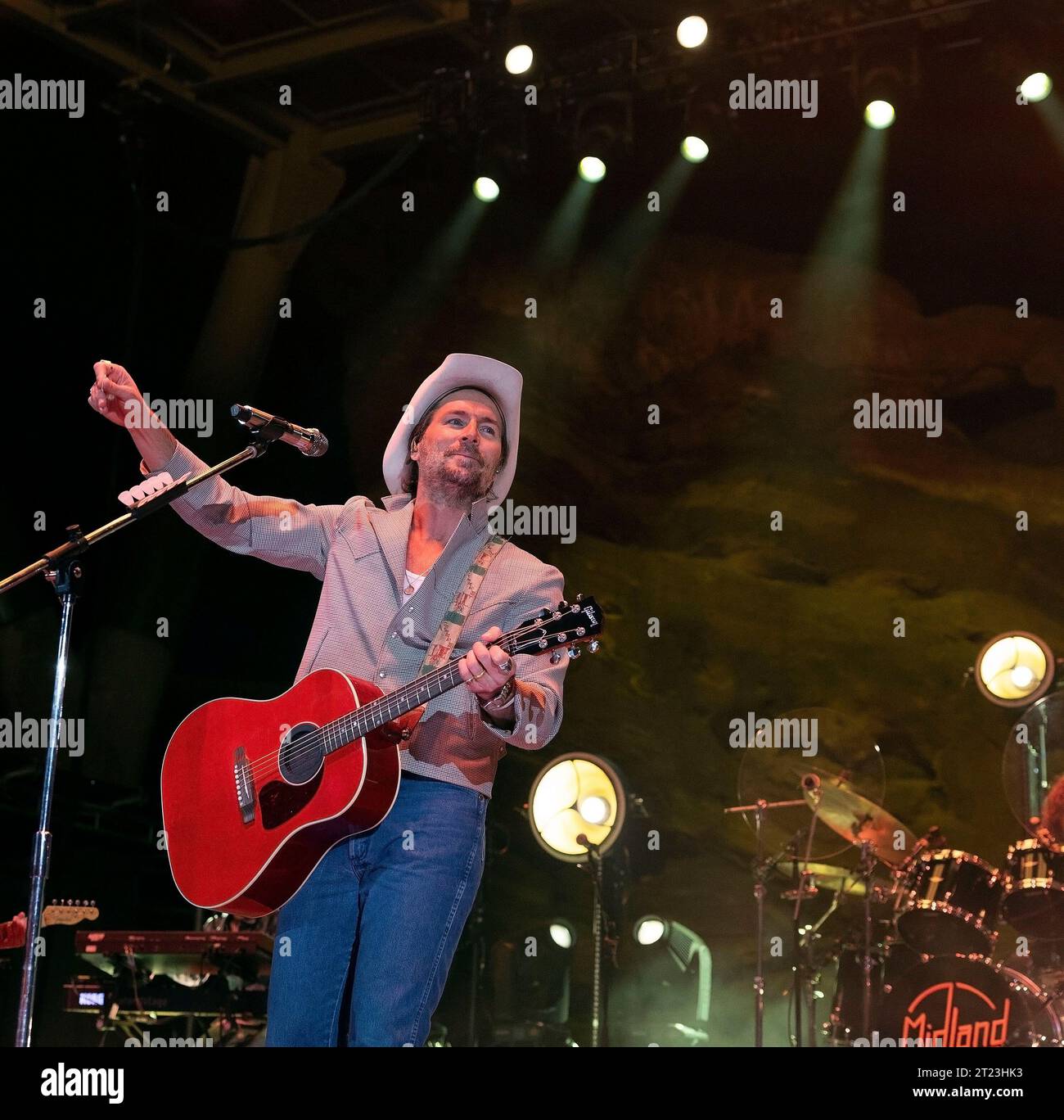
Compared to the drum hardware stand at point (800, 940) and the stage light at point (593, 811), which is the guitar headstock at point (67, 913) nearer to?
the stage light at point (593, 811)

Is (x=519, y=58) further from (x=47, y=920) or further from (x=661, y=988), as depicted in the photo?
(x=661, y=988)

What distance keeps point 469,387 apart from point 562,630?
1254 mm

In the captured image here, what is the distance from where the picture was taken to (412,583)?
12.6 feet

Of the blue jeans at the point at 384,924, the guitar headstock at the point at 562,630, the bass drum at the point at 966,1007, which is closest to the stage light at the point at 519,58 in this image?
the guitar headstock at the point at 562,630

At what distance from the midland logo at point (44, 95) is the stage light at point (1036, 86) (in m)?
5.88

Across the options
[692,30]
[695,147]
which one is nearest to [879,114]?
[695,147]

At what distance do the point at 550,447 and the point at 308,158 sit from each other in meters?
2.82

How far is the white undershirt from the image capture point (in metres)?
3.80

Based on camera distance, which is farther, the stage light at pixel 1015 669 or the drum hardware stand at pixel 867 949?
the stage light at pixel 1015 669

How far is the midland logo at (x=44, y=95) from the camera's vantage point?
7.96 m

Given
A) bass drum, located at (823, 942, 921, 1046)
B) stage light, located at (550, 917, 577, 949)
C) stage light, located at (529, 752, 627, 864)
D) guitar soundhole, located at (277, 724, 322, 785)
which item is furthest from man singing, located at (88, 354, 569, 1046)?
stage light, located at (550, 917, 577, 949)

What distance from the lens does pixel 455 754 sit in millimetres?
3504

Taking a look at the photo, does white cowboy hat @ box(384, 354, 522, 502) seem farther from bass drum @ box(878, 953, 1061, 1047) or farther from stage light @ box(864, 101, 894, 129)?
stage light @ box(864, 101, 894, 129)

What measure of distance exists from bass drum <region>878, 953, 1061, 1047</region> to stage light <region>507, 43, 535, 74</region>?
5428 millimetres
